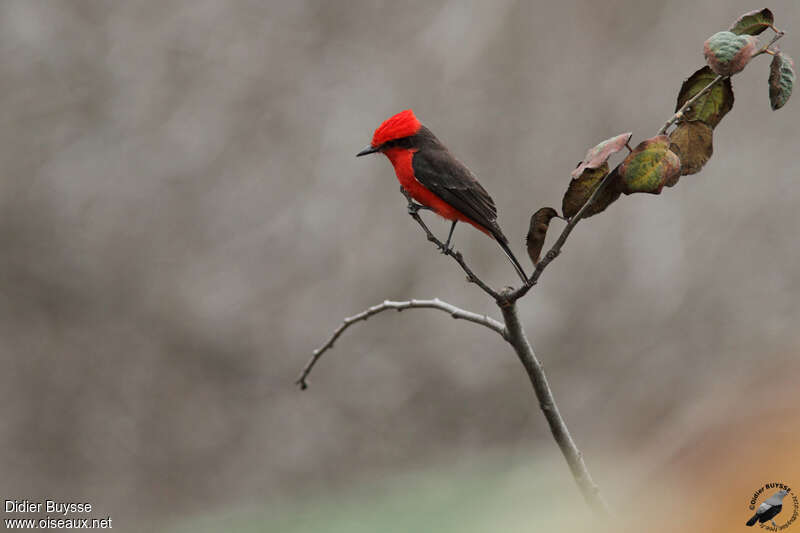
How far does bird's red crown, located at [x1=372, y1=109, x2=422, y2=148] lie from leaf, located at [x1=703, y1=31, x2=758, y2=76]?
0.72 metres

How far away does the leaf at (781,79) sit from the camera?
35.9 inches

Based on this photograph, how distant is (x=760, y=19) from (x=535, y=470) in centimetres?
64

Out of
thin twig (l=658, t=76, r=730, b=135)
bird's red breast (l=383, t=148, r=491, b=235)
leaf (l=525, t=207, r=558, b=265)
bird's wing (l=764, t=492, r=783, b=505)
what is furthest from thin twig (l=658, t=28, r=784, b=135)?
bird's red breast (l=383, t=148, r=491, b=235)

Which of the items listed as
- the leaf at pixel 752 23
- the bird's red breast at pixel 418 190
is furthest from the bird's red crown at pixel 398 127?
the leaf at pixel 752 23

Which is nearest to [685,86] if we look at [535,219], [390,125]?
[535,219]

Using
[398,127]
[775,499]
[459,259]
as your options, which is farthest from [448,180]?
[775,499]

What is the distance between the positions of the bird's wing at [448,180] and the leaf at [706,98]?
3.14 feet

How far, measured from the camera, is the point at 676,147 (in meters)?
0.96

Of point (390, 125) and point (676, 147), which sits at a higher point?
point (390, 125)

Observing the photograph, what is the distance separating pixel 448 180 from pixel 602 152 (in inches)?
44.9

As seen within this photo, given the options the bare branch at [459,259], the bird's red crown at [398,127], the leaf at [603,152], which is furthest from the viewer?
the bird's red crown at [398,127]

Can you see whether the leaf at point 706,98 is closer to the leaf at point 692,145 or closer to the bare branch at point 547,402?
the leaf at point 692,145

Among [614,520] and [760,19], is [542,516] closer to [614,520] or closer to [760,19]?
[614,520]

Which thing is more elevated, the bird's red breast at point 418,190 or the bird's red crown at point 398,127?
the bird's red breast at point 418,190
